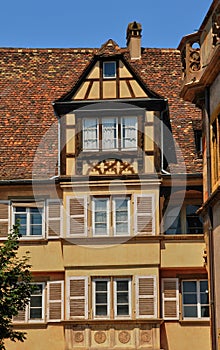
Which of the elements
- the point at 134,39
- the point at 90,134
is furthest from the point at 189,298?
the point at 134,39

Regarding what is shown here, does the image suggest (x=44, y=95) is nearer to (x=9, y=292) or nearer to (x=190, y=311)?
(x=190, y=311)

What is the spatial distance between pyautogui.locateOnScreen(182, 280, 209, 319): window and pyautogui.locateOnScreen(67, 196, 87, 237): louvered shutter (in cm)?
369

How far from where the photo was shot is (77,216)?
99.1 ft

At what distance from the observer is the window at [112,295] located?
2938 centimetres

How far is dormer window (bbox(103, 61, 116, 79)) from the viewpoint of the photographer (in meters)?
31.2

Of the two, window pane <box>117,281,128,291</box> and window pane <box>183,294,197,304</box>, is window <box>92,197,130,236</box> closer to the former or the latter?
window pane <box>117,281,128,291</box>

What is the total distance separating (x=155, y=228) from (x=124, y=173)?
205cm

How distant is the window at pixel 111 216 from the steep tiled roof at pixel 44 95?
2113 millimetres

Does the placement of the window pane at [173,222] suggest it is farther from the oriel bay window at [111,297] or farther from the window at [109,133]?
the window at [109,133]

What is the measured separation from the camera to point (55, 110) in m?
31.1

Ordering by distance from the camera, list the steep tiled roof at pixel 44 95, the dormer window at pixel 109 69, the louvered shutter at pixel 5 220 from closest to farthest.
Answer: the louvered shutter at pixel 5 220 → the dormer window at pixel 109 69 → the steep tiled roof at pixel 44 95

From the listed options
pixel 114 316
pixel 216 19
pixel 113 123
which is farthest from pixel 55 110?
pixel 216 19

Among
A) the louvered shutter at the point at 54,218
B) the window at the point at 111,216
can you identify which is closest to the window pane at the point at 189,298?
the window at the point at 111,216

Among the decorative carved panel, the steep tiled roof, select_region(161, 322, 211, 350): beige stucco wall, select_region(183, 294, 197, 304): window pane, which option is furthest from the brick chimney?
select_region(161, 322, 211, 350): beige stucco wall
